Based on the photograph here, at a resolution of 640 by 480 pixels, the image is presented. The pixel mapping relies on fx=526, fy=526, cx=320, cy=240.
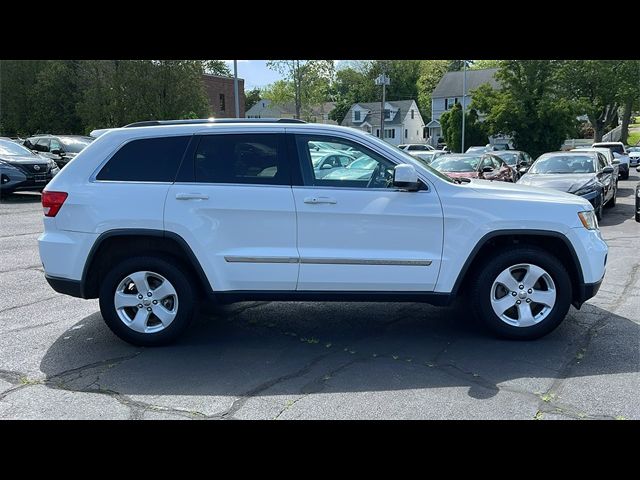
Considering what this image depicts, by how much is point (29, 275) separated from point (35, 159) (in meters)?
9.96

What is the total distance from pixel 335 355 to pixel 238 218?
1.47m

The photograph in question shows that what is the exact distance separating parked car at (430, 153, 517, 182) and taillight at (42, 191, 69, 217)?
1057 centimetres

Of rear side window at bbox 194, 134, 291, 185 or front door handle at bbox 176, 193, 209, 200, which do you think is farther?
rear side window at bbox 194, 134, 291, 185

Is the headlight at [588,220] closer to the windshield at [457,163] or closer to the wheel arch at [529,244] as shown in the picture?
the wheel arch at [529,244]

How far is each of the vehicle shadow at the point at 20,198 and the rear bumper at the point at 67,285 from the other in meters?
12.7

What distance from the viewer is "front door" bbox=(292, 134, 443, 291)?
181 inches

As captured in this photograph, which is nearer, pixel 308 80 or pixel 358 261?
pixel 358 261

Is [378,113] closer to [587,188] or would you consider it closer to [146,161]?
[587,188]

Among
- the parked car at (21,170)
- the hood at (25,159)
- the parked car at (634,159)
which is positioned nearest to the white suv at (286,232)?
the parked car at (21,170)

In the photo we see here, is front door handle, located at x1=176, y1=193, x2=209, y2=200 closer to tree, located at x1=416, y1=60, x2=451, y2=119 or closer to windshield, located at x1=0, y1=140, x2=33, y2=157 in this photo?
windshield, located at x1=0, y1=140, x2=33, y2=157

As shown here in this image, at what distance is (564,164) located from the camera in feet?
42.6

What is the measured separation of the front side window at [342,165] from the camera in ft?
15.4

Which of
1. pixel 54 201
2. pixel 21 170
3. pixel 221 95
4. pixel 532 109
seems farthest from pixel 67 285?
pixel 221 95

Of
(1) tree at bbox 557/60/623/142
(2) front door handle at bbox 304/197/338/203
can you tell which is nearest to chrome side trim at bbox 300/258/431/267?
(2) front door handle at bbox 304/197/338/203
